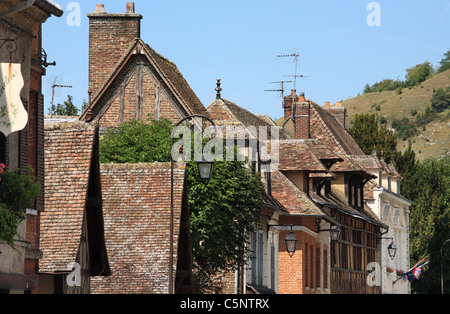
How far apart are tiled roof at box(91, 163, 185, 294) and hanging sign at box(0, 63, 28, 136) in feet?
26.9

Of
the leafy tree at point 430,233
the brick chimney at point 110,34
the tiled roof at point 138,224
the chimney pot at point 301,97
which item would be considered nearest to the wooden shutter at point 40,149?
the tiled roof at point 138,224

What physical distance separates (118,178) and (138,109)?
1225cm

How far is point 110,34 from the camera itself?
36.7m

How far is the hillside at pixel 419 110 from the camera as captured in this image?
558ft

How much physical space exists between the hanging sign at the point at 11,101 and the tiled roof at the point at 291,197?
24415 mm

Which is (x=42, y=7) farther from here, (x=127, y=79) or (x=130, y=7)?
(x=130, y=7)

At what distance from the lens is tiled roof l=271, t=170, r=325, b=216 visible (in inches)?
1512

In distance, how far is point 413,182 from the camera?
7712 cm

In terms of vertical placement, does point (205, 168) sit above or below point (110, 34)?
below

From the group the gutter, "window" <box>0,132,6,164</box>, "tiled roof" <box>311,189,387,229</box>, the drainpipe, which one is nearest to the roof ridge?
the gutter

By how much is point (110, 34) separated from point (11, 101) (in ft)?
74.1

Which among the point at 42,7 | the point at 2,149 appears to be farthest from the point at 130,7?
the point at 2,149

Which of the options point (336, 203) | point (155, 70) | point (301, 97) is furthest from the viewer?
point (301, 97)
